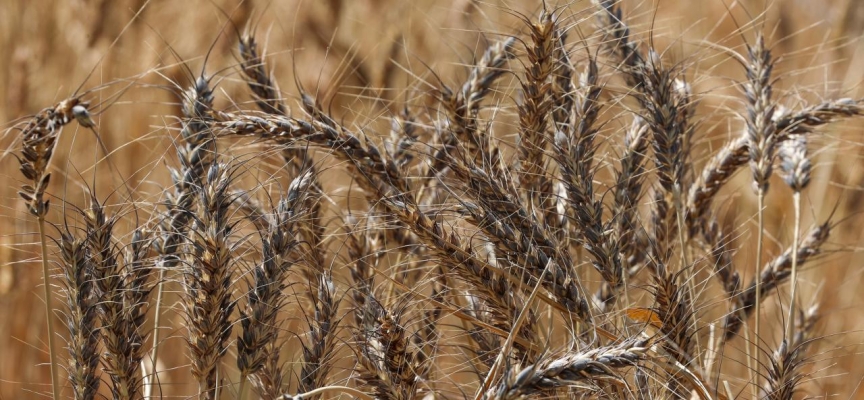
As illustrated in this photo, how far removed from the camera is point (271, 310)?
1.26 m

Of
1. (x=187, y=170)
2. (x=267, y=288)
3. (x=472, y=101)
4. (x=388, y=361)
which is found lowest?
(x=388, y=361)

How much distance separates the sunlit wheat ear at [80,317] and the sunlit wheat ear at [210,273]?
134 mm

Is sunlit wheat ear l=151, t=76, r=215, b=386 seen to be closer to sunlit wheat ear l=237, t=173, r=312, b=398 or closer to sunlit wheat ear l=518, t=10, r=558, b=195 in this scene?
sunlit wheat ear l=237, t=173, r=312, b=398

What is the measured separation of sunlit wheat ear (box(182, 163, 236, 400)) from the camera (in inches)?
48.7

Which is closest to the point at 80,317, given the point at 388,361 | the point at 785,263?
the point at 388,361

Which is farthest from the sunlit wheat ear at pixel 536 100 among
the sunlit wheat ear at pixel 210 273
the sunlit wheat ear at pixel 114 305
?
the sunlit wheat ear at pixel 114 305

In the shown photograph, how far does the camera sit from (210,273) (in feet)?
4.08

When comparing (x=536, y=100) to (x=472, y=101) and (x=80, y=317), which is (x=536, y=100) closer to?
(x=472, y=101)

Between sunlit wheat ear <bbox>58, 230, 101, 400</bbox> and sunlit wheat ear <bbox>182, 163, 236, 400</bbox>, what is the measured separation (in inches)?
5.3

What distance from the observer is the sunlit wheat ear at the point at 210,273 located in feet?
4.06

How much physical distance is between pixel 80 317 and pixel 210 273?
0.20 m

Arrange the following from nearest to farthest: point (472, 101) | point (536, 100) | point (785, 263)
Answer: point (536, 100) → point (472, 101) → point (785, 263)

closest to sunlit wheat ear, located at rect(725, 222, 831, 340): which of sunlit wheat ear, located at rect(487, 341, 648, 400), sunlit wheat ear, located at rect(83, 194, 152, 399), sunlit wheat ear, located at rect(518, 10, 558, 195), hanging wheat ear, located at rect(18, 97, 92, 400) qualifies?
sunlit wheat ear, located at rect(518, 10, 558, 195)

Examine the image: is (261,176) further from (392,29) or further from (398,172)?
(398,172)
